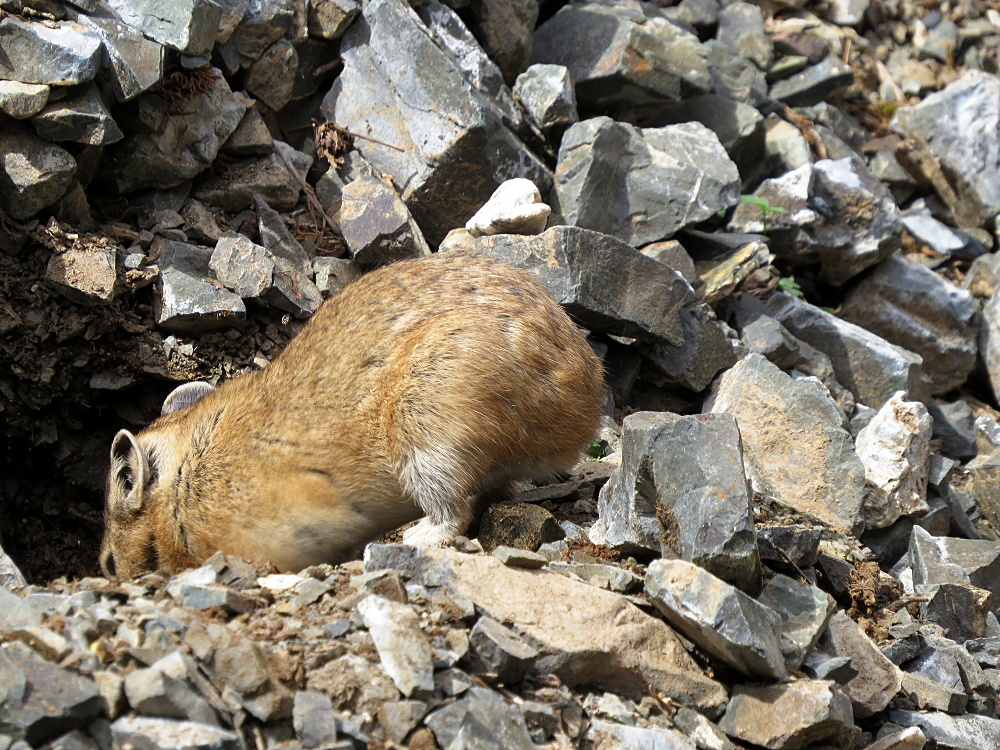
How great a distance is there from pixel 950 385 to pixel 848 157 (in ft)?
8.64

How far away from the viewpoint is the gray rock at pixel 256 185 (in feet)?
25.3

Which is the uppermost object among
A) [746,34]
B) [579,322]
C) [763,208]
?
[746,34]

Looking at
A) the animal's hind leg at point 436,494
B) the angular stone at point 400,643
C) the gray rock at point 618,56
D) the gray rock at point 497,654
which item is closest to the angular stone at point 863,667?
the gray rock at point 497,654

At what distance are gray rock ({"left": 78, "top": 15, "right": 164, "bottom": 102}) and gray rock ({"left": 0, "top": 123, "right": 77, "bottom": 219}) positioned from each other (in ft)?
1.93

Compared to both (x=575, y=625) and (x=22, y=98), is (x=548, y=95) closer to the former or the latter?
(x=22, y=98)

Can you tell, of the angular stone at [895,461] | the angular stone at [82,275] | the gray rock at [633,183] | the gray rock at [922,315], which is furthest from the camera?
the gray rock at [922,315]

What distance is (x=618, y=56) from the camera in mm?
9336

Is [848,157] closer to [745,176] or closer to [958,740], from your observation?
[745,176]

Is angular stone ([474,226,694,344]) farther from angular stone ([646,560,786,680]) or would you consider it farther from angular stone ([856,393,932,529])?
angular stone ([646,560,786,680])

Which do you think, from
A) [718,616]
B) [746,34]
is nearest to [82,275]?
[718,616]

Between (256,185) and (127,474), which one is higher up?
(256,185)

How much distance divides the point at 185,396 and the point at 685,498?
3.48 m

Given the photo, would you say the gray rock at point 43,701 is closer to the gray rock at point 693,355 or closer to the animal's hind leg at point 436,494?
the animal's hind leg at point 436,494

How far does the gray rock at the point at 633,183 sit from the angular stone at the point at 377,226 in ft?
4.52
